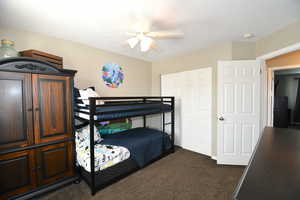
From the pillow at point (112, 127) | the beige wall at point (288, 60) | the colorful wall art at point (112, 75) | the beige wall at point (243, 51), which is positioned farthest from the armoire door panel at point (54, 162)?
the beige wall at point (288, 60)

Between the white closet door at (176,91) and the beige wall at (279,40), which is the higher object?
the beige wall at (279,40)

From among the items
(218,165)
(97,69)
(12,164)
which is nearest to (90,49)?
(97,69)

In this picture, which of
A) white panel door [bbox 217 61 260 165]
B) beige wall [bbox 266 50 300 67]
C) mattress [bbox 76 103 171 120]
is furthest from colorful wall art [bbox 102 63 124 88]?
beige wall [bbox 266 50 300 67]

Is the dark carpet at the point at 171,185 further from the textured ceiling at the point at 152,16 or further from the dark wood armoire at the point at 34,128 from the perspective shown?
the textured ceiling at the point at 152,16

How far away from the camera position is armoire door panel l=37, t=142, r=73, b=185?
1796 mm

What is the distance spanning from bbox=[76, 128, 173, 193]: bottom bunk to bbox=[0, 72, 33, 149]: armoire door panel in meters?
0.70

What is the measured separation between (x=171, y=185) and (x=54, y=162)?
1.76 meters

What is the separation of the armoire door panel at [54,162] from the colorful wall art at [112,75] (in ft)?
5.22

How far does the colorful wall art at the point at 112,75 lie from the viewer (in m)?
3.09

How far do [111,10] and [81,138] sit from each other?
76.6 inches

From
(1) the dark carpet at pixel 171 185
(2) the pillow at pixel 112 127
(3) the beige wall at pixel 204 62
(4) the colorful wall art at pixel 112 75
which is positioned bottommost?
(1) the dark carpet at pixel 171 185

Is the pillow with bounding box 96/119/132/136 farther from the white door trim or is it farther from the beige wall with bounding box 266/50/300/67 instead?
the beige wall with bounding box 266/50/300/67

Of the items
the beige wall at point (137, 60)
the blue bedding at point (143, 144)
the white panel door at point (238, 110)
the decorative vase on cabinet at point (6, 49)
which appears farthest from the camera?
the white panel door at point (238, 110)

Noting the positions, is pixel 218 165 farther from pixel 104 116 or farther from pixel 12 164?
pixel 12 164
